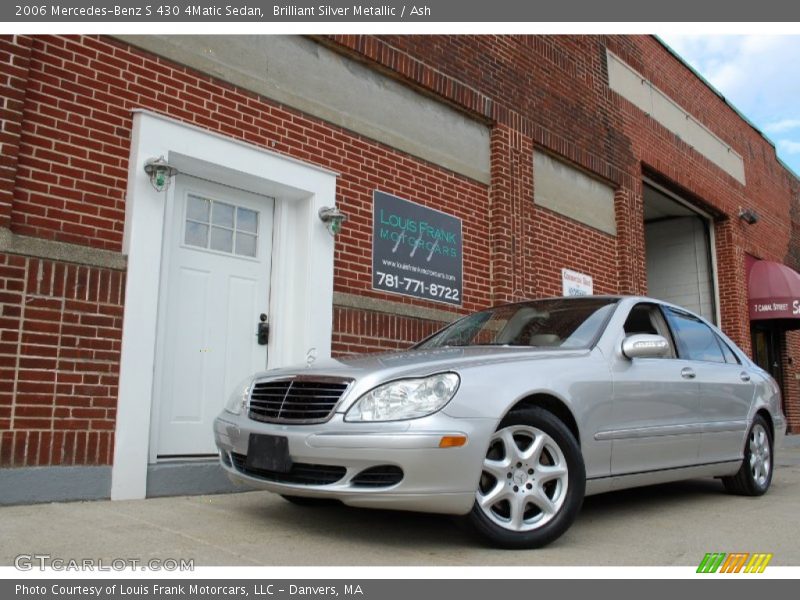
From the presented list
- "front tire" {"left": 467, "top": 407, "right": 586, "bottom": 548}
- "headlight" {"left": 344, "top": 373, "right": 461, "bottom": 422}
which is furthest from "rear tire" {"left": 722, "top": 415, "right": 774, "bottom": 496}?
"headlight" {"left": 344, "top": 373, "right": 461, "bottom": 422}

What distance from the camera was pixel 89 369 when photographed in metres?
4.75

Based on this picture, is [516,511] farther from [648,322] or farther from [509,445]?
[648,322]

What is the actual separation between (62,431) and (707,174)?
1252 cm

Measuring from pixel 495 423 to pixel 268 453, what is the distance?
1.15 metres

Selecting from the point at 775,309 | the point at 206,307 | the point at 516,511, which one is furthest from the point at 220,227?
the point at 775,309

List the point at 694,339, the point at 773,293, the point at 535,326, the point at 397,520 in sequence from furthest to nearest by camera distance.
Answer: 1. the point at 773,293
2. the point at 694,339
3. the point at 535,326
4. the point at 397,520

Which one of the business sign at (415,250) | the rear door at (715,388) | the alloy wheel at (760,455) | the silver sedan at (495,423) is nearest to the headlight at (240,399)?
the silver sedan at (495,423)

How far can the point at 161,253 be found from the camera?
527 centimetres

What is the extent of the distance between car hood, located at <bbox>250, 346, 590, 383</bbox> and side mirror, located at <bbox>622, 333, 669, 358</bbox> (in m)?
0.29

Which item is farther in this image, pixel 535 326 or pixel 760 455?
pixel 760 455

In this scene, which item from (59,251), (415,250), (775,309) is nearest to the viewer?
(59,251)

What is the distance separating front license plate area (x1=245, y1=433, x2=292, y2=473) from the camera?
11.6 ft

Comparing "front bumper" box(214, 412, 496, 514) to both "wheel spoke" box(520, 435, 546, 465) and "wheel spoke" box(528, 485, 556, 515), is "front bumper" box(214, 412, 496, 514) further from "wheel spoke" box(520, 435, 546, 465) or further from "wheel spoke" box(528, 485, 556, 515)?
"wheel spoke" box(528, 485, 556, 515)

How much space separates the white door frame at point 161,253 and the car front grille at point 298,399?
1312mm
